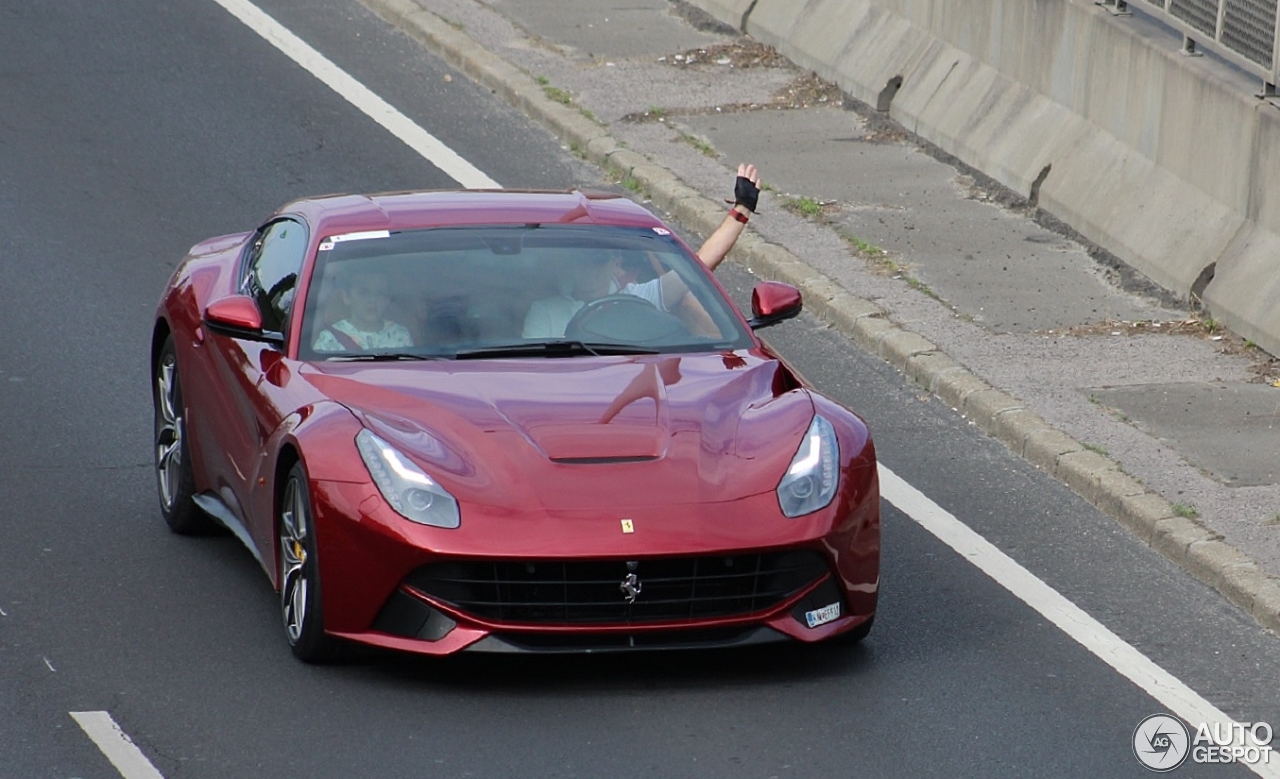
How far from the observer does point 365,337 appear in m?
8.68

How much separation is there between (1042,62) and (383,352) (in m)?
7.39

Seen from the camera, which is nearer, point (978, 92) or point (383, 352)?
point (383, 352)

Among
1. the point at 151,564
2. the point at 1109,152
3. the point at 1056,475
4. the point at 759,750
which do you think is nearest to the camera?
the point at 759,750

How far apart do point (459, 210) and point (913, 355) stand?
11.2 ft

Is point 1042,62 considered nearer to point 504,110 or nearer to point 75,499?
point 504,110

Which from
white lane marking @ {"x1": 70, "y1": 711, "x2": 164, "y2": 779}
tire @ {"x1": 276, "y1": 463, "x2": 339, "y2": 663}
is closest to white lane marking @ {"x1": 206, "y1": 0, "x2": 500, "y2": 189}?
tire @ {"x1": 276, "y1": 463, "x2": 339, "y2": 663}

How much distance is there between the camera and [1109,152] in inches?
549

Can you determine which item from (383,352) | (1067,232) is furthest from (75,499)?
(1067,232)

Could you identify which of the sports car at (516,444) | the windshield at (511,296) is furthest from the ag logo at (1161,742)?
the windshield at (511,296)

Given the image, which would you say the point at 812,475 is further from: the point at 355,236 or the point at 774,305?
the point at 355,236

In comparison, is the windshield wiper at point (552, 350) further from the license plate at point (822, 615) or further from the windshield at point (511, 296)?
the license plate at point (822, 615)

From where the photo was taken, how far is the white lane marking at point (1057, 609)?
787 cm

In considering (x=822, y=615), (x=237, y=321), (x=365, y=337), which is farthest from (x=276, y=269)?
(x=822, y=615)

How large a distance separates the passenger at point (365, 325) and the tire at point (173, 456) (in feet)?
3.72
